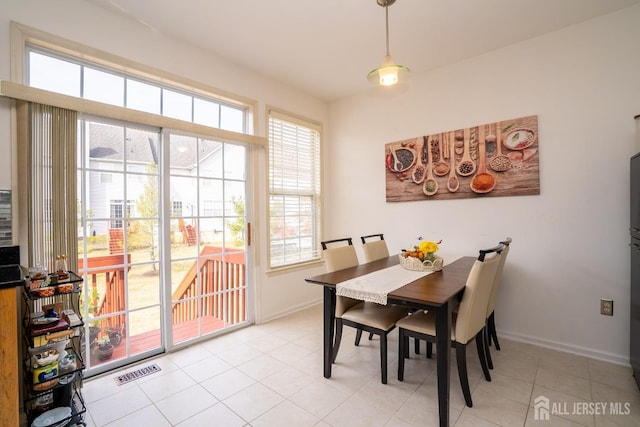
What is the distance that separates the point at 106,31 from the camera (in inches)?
89.6

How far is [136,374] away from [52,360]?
2.46 ft

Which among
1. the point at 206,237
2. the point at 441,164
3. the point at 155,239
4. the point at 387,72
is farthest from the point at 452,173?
the point at 155,239

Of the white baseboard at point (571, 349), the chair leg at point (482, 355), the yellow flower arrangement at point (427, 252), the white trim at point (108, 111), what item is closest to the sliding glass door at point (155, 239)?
the white trim at point (108, 111)

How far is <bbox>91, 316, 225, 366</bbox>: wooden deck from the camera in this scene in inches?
96.1

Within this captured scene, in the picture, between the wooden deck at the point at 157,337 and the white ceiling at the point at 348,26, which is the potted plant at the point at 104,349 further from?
the white ceiling at the point at 348,26

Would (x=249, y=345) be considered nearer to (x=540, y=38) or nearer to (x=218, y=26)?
(x=218, y=26)

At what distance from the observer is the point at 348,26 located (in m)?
2.54

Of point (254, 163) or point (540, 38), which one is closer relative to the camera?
point (540, 38)

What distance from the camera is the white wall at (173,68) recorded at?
73.7 inches

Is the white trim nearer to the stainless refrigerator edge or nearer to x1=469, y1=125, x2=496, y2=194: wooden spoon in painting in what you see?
x1=469, y1=125, x2=496, y2=194: wooden spoon in painting

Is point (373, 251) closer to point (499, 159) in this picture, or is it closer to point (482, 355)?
point (482, 355)

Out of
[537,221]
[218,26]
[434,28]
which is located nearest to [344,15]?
[434,28]

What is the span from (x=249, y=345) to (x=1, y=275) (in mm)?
1865

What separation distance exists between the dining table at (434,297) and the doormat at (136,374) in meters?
1.38
